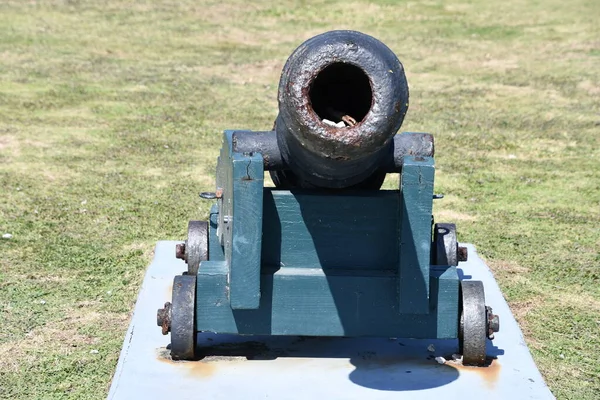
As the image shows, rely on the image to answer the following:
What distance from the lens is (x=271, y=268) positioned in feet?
17.4

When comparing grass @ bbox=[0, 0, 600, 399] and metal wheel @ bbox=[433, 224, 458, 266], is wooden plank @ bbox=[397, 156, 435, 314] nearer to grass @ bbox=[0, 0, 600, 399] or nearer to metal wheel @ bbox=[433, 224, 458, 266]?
grass @ bbox=[0, 0, 600, 399]

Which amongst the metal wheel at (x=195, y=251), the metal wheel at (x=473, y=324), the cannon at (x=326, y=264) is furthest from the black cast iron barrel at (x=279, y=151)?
the metal wheel at (x=195, y=251)

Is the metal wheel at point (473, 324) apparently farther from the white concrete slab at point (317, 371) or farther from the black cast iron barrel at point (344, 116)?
the black cast iron barrel at point (344, 116)

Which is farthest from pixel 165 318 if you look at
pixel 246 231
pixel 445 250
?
pixel 445 250

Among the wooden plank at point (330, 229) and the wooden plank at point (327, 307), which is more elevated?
the wooden plank at point (330, 229)

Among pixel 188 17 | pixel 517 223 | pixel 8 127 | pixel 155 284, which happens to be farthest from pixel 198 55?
pixel 155 284

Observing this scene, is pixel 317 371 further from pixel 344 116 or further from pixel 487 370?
pixel 344 116

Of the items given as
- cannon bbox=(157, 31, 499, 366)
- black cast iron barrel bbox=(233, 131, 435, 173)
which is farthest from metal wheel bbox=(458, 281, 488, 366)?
black cast iron barrel bbox=(233, 131, 435, 173)

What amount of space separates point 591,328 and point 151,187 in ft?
14.2

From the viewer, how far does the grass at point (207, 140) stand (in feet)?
20.5

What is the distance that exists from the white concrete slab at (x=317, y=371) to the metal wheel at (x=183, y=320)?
91 mm

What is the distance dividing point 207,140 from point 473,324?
6.25 m

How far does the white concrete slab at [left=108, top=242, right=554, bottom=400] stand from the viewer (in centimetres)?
506

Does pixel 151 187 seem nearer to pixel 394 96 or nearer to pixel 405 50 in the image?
pixel 394 96
